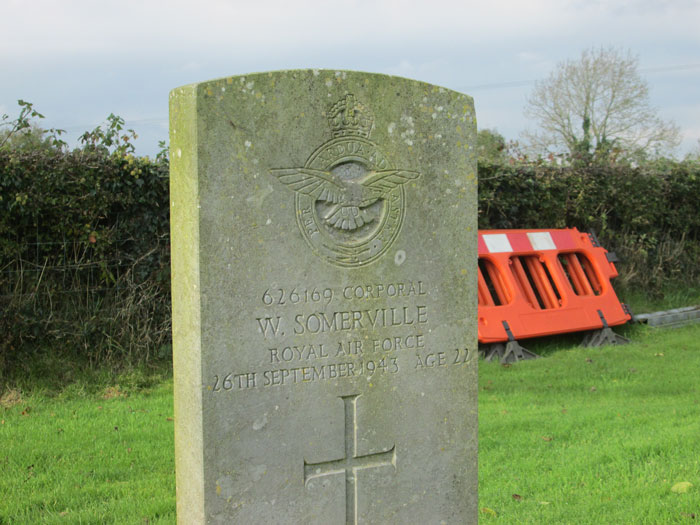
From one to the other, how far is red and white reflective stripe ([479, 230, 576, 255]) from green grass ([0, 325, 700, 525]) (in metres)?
1.56

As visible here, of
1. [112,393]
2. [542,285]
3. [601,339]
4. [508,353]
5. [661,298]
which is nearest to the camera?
[112,393]

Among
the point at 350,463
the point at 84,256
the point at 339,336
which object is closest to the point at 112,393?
the point at 84,256

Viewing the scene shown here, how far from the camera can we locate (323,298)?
3.13m

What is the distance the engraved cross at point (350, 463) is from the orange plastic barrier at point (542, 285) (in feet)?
15.0

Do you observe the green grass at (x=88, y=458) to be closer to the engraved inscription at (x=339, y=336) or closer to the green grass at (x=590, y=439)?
the engraved inscription at (x=339, y=336)

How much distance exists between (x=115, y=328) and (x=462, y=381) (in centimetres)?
436

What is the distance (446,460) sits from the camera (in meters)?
3.48

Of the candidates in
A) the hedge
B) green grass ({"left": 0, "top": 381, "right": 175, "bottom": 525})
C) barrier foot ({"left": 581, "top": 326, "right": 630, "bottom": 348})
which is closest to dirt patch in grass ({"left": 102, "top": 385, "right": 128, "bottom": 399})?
green grass ({"left": 0, "top": 381, "right": 175, "bottom": 525})

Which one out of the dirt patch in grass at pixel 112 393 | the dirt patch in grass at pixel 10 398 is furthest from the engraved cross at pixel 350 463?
the dirt patch in grass at pixel 10 398

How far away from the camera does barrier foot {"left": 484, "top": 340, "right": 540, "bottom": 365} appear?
25.8 feet

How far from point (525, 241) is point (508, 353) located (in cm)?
161

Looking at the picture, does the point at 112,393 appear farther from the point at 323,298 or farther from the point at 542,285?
the point at 542,285

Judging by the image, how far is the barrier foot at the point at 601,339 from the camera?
28.7 feet

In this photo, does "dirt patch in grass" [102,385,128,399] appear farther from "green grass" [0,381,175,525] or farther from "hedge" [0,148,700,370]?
"hedge" [0,148,700,370]
